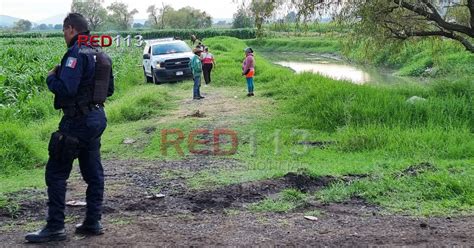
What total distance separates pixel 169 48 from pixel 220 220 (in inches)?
663

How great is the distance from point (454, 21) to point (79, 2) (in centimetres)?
9092

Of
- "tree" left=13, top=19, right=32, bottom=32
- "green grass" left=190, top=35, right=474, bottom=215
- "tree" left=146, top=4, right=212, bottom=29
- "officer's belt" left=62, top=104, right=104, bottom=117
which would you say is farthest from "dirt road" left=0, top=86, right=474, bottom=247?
"tree" left=13, top=19, right=32, bottom=32

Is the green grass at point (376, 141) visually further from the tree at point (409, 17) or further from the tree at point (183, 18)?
the tree at point (183, 18)

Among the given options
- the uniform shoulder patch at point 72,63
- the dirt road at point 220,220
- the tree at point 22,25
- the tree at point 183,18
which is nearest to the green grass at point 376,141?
the dirt road at point 220,220

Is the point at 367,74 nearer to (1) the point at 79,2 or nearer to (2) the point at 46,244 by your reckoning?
(2) the point at 46,244

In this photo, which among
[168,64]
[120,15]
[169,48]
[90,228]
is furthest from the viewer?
[120,15]

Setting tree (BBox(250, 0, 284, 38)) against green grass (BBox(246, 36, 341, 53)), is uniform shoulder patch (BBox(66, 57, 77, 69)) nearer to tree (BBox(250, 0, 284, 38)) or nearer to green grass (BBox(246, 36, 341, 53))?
tree (BBox(250, 0, 284, 38))

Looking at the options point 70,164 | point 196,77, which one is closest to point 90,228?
point 70,164

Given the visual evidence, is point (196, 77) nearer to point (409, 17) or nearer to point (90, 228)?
point (409, 17)

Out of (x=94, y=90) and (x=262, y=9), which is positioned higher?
(x=262, y=9)

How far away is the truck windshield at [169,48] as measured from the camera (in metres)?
21.4

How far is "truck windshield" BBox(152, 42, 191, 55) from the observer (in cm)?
2141

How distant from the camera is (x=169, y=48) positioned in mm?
21672

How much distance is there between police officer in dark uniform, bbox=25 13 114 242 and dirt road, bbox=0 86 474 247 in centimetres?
21
